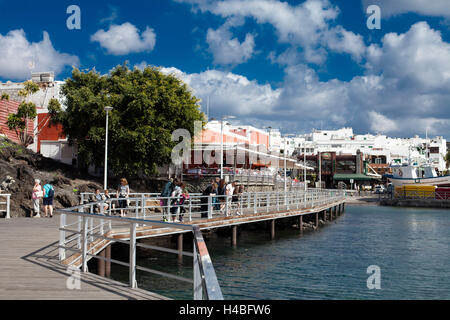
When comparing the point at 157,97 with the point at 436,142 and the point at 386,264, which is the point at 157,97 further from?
the point at 436,142

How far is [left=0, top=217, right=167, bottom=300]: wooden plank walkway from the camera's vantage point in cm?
670

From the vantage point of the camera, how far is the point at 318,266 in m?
17.3

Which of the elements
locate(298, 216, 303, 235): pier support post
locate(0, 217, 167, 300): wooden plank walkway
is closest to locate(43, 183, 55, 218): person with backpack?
locate(0, 217, 167, 300): wooden plank walkway

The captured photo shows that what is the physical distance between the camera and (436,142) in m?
136

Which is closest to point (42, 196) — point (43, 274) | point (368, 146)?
point (43, 274)

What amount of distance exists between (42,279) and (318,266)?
11934mm

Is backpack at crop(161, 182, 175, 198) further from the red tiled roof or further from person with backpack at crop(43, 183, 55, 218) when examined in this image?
the red tiled roof

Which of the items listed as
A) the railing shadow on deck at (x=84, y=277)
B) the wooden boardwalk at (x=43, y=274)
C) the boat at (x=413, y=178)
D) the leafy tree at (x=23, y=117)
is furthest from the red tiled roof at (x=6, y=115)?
the boat at (x=413, y=178)

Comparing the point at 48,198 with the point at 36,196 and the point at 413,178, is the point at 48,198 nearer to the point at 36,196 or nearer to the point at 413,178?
the point at 36,196

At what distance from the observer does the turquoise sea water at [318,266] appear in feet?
43.6

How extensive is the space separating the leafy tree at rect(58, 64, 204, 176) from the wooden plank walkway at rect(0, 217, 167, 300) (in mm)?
24361

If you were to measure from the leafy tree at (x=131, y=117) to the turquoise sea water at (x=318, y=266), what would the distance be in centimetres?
1291

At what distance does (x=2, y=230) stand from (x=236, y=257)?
9.44 metres
